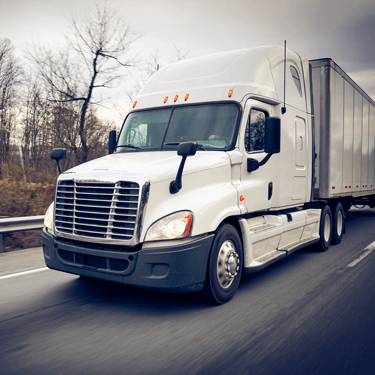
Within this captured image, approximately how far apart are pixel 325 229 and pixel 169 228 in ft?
17.1

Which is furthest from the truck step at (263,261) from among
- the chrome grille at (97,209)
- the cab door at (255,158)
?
the chrome grille at (97,209)

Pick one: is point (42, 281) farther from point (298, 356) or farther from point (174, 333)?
point (298, 356)

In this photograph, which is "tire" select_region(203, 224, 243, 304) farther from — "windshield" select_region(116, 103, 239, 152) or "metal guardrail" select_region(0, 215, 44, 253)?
"metal guardrail" select_region(0, 215, 44, 253)

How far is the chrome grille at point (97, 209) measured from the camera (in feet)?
13.8

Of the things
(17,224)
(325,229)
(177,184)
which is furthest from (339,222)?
(17,224)

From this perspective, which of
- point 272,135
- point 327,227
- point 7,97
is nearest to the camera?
point 272,135

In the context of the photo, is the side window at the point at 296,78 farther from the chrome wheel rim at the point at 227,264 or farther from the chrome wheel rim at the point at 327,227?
the chrome wheel rim at the point at 227,264

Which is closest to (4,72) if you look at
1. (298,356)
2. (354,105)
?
(354,105)

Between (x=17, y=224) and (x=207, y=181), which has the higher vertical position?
(x=207, y=181)

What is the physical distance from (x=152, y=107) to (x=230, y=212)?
222cm

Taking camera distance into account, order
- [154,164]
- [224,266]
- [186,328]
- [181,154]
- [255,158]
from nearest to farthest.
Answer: [186,328] < [181,154] < [154,164] < [224,266] < [255,158]

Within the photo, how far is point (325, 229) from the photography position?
8359mm

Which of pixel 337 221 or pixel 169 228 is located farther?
pixel 337 221

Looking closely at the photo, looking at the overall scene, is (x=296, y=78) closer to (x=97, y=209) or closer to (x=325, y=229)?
(x=325, y=229)
